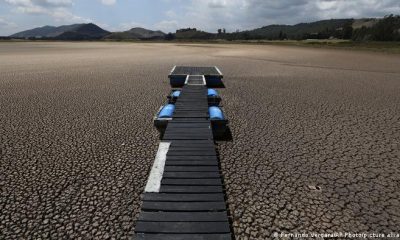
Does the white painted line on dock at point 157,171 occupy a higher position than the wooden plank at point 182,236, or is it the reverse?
the white painted line on dock at point 157,171

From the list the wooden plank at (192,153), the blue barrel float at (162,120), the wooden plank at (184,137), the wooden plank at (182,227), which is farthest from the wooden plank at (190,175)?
the blue barrel float at (162,120)

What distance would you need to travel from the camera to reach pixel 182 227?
14.0 feet

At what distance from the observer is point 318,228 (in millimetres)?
4758

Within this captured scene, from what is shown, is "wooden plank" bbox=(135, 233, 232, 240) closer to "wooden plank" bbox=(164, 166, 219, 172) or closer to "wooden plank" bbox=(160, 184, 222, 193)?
"wooden plank" bbox=(160, 184, 222, 193)

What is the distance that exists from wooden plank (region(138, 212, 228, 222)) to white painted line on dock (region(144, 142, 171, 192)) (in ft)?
2.47

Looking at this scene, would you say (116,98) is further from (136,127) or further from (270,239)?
(270,239)

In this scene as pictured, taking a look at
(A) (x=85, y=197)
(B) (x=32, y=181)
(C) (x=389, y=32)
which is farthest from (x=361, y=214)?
(C) (x=389, y=32)

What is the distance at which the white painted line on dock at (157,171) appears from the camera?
5.32 meters

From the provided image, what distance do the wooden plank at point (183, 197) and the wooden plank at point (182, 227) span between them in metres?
0.61

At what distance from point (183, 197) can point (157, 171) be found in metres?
1.20

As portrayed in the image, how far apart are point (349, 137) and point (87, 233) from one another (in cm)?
803

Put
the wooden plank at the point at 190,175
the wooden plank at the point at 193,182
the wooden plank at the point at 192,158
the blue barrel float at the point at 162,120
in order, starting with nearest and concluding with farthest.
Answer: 1. the wooden plank at the point at 193,182
2. the wooden plank at the point at 190,175
3. the wooden plank at the point at 192,158
4. the blue barrel float at the point at 162,120

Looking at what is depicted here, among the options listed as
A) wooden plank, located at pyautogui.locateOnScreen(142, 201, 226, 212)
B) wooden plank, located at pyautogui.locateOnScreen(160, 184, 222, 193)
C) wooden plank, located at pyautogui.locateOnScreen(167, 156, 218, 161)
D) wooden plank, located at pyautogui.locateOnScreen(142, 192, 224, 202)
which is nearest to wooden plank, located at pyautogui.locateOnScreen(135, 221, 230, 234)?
wooden plank, located at pyautogui.locateOnScreen(142, 201, 226, 212)

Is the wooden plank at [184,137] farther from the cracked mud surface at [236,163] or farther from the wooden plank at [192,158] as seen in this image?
the wooden plank at [192,158]
